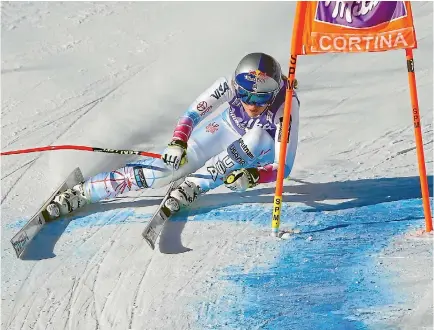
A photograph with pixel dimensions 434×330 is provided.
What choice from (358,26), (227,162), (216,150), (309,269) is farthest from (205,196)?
(358,26)

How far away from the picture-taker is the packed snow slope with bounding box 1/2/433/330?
221 inches

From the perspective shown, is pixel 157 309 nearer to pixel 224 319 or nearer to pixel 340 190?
pixel 224 319

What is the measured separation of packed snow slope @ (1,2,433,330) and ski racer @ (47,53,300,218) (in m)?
0.20

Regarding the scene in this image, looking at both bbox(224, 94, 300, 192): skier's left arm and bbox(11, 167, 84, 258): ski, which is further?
bbox(224, 94, 300, 192): skier's left arm

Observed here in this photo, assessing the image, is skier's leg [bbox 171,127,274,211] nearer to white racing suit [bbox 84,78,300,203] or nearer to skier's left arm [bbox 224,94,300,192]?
white racing suit [bbox 84,78,300,203]

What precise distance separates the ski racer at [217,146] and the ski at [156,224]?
0.06 meters

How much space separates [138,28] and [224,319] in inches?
261

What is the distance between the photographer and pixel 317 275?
19.5 ft

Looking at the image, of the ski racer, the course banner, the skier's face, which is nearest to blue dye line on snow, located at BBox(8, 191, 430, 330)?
the ski racer

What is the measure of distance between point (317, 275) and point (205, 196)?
5.52ft

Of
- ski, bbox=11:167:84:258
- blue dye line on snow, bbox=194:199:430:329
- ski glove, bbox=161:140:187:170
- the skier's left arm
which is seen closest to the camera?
blue dye line on snow, bbox=194:199:430:329

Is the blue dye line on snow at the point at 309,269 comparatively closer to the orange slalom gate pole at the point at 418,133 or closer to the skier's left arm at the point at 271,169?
the orange slalom gate pole at the point at 418,133

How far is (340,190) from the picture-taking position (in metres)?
7.43

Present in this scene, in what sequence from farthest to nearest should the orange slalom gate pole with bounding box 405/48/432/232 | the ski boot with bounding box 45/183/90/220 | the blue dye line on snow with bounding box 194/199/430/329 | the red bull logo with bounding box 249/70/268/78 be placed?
the ski boot with bounding box 45/183/90/220 → the red bull logo with bounding box 249/70/268/78 → the orange slalom gate pole with bounding box 405/48/432/232 → the blue dye line on snow with bounding box 194/199/430/329
